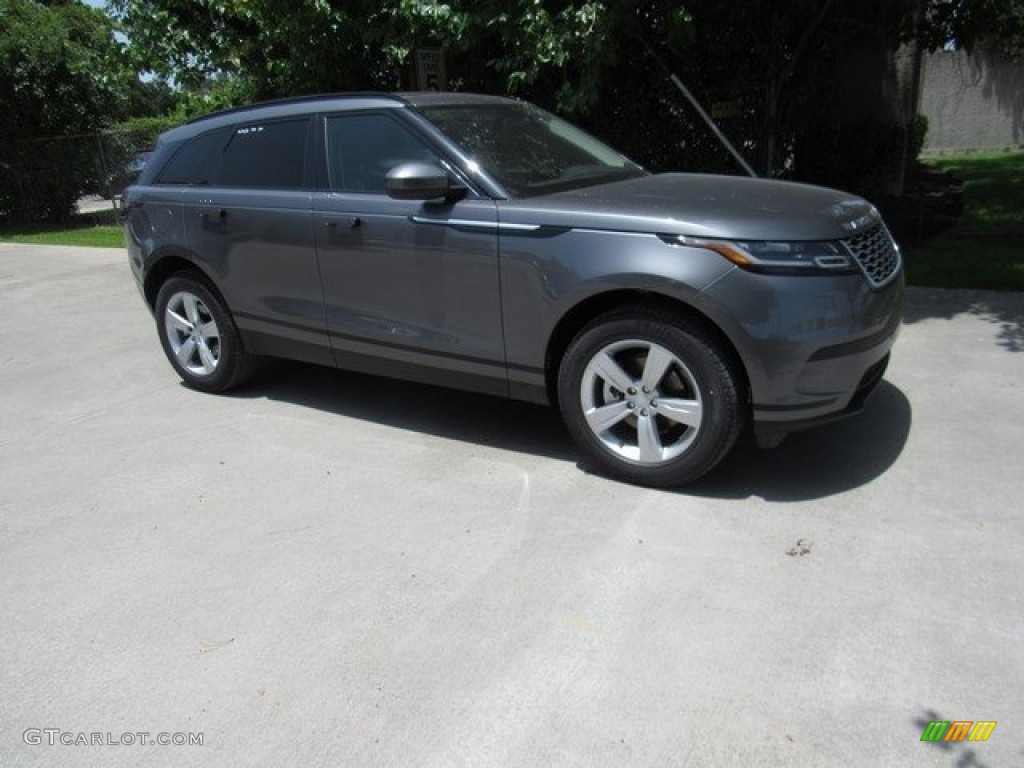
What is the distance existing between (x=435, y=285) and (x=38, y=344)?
199 inches

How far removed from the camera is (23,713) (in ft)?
9.13

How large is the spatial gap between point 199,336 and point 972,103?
21.3m

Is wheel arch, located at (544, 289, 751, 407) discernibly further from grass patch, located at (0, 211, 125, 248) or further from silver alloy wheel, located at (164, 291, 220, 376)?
grass patch, located at (0, 211, 125, 248)

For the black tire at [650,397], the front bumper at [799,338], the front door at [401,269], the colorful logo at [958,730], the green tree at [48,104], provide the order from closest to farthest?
the colorful logo at [958,730]
the front bumper at [799,338]
the black tire at [650,397]
the front door at [401,269]
the green tree at [48,104]

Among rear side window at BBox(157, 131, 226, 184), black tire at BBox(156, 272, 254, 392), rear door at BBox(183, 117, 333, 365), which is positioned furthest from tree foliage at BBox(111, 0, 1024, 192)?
black tire at BBox(156, 272, 254, 392)

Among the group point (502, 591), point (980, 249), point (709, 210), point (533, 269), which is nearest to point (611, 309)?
point (533, 269)

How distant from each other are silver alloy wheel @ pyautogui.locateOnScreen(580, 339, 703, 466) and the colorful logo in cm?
157

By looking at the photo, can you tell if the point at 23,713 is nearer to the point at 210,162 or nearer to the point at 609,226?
the point at 609,226

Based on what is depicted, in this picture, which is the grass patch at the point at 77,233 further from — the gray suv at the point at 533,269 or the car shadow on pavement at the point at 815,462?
the car shadow on pavement at the point at 815,462

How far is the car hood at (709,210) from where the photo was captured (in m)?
3.57

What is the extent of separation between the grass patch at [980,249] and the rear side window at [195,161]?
563cm

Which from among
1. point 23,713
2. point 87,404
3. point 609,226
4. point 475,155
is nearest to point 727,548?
point 609,226

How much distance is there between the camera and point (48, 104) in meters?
16.9

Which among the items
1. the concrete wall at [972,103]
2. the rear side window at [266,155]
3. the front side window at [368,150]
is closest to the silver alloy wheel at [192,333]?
the rear side window at [266,155]
